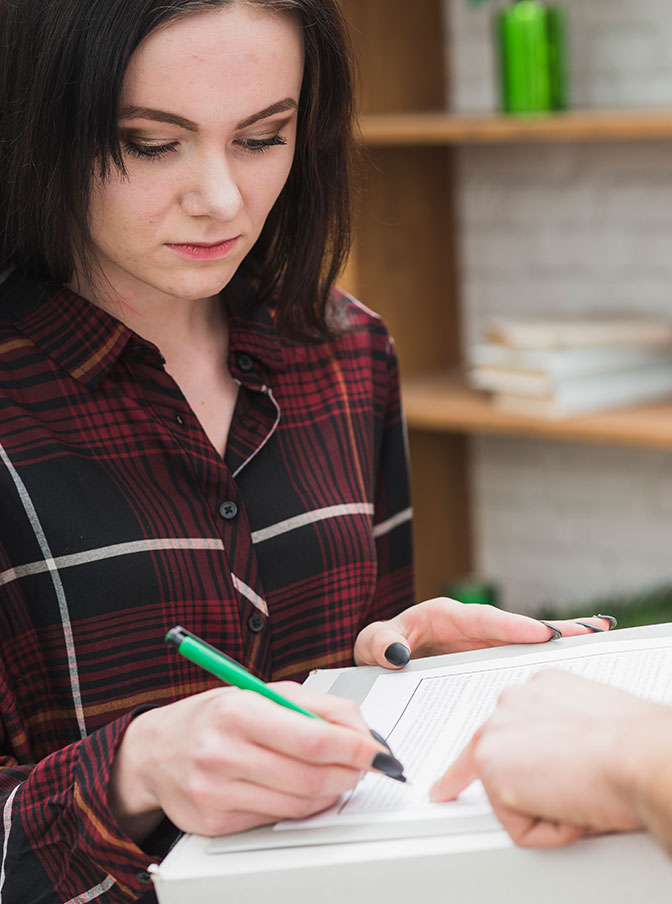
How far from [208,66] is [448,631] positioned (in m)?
0.50

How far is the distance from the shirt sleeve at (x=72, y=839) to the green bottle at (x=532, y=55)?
192 centimetres

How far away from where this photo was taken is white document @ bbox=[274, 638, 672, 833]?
713mm

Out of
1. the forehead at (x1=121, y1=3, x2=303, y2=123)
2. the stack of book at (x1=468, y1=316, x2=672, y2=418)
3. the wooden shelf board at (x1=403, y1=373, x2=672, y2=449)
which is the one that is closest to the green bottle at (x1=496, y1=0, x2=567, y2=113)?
the stack of book at (x1=468, y1=316, x2=672, y2=418)

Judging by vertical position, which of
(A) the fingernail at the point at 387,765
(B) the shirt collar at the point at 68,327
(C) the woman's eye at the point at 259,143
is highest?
(C) the woman's eye at the point at 259,143

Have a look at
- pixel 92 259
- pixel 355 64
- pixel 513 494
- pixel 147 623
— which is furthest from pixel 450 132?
pixel 147 623

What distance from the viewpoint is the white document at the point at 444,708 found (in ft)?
2.34

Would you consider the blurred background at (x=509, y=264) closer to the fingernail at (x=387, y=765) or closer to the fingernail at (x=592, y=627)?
the fingernail at (x=592, y=627)

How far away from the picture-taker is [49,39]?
0.95 meters

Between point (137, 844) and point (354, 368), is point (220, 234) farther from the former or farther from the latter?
point (137, 844)

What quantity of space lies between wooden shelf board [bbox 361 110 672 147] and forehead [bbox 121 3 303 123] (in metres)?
1.34

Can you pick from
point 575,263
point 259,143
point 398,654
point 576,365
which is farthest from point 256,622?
point 575,263

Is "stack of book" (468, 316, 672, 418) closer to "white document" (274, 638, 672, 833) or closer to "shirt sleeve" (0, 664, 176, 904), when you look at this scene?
"white document" (274, 638, 672, 833)

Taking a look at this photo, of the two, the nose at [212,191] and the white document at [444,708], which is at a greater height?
the nose at [212,191]

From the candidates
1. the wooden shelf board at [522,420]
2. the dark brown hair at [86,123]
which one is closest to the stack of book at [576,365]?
the wooden shelf board at [522,420]
